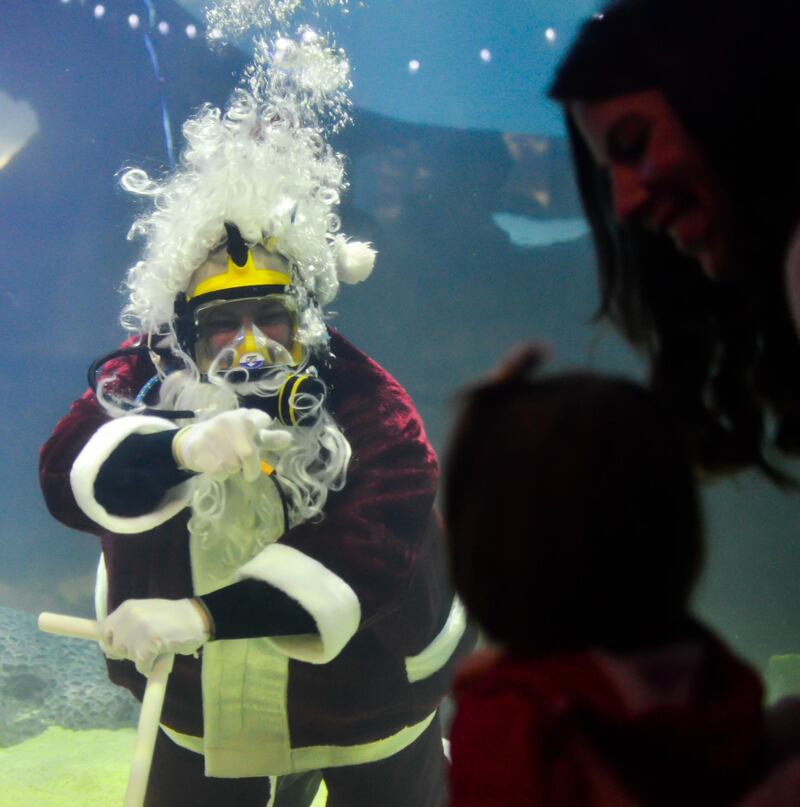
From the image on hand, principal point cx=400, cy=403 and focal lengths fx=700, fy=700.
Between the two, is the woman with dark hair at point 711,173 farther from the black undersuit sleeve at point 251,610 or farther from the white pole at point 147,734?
the white pole at point 147,734

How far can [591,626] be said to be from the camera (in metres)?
0.57

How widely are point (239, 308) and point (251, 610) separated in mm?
738

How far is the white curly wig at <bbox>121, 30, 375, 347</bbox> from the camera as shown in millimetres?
1814

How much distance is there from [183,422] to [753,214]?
1.31 metres

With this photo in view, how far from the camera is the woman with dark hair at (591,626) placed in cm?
54

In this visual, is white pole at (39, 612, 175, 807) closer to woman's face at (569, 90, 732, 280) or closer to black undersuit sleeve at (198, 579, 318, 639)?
black undersuit sleeve at (198, 579, 318, 639)

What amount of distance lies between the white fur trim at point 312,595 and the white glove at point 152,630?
13 cm

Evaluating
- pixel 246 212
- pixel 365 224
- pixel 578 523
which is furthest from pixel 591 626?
pixel 365 224

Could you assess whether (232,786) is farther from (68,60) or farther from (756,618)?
(756,618)

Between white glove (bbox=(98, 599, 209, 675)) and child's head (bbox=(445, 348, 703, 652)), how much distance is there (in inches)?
39.3

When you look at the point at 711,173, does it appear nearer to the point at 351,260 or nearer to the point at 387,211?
the point at 351,260

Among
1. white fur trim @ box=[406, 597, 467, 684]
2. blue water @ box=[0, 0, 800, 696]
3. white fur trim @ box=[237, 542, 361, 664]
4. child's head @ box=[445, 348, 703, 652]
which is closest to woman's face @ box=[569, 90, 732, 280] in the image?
child's head @ box=[445, 348, 703, 652]

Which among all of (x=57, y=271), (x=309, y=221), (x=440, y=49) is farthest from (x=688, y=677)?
(x=57, y=271)

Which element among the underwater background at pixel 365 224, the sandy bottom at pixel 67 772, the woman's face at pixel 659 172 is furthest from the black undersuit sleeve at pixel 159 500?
the underwater background at pixel 365 224
